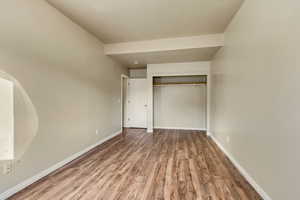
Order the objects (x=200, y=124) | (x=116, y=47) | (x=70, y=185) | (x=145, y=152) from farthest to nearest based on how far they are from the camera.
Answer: (x=200, y=124) → (x=116, y=47) → (x=145, y=152) → (x=70, y=185)

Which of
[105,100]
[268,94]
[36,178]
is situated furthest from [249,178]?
[105,100]

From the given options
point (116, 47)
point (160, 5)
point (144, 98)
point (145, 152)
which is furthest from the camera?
point (144, 98)

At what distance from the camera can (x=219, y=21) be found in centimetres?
281

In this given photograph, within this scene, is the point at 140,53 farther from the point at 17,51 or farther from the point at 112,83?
the point at 17,51

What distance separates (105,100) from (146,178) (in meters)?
2.49

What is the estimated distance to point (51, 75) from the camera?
7.64 feet

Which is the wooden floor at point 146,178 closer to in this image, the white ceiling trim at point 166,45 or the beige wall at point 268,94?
the beige wall at point 268,94

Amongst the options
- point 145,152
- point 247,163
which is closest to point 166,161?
point 145,152

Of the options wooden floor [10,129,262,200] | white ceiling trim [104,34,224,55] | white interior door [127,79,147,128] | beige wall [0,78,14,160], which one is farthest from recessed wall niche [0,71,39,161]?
white interior door [127,79,147,128]

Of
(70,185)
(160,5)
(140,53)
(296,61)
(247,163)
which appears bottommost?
(70,185)

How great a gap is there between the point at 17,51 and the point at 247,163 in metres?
3.43

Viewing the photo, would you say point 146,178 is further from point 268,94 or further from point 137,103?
point 137,103

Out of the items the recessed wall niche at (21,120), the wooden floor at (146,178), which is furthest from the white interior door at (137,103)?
the recessed wall niche at (21,120)

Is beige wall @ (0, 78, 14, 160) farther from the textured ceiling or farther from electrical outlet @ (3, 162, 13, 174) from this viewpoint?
the textured ceiling
